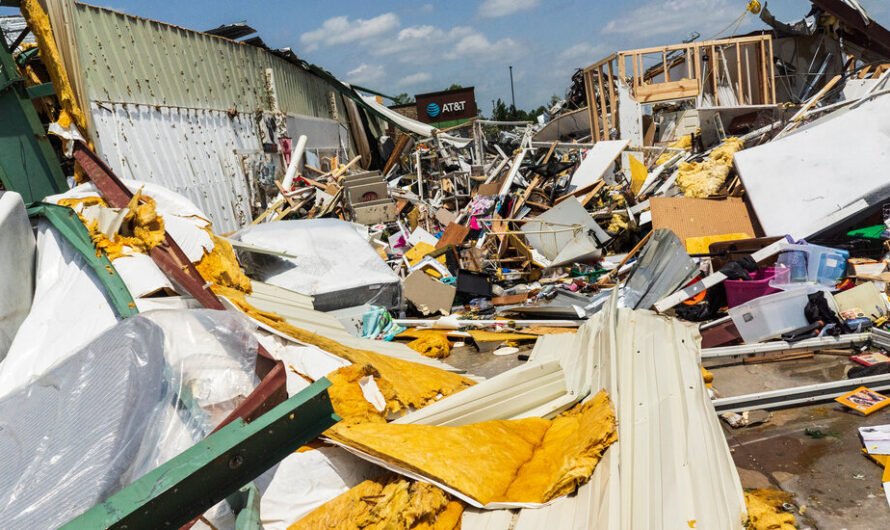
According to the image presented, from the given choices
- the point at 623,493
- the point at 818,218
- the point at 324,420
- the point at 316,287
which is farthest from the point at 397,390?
the point at 818,218

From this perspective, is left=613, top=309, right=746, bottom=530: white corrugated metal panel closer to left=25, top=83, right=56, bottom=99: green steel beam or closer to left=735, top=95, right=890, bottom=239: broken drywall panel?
left=735, top=95, right=890, bottom=239: broken drywall panel

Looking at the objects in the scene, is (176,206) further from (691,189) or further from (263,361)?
(691,189)

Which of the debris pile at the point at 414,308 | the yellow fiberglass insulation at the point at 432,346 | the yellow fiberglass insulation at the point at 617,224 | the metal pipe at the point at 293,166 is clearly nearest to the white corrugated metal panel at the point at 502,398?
the debris pile at the point at 414,308

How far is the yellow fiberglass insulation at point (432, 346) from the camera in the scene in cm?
579

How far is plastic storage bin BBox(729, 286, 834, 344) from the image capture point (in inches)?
Answer: 199

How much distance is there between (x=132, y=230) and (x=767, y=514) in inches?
179

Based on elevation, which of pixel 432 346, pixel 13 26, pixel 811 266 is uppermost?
pixel 13 26

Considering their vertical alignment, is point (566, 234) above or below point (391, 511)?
above

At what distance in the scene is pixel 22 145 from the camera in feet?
17.7

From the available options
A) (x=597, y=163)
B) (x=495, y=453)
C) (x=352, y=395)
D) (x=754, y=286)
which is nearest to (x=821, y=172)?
(x=754, y=286)

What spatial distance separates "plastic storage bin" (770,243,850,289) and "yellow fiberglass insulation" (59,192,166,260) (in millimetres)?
5320

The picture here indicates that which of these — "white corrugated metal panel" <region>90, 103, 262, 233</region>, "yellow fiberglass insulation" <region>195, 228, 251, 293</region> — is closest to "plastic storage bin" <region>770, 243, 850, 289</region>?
"yellow fiberglass insulation" <region>195, 228, 251, 293</region>

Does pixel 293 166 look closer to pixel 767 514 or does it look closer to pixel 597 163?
pixel 597 163

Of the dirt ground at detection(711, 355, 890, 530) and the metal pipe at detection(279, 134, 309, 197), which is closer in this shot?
the dirt ground at detection(711, 355, 890, 530)
